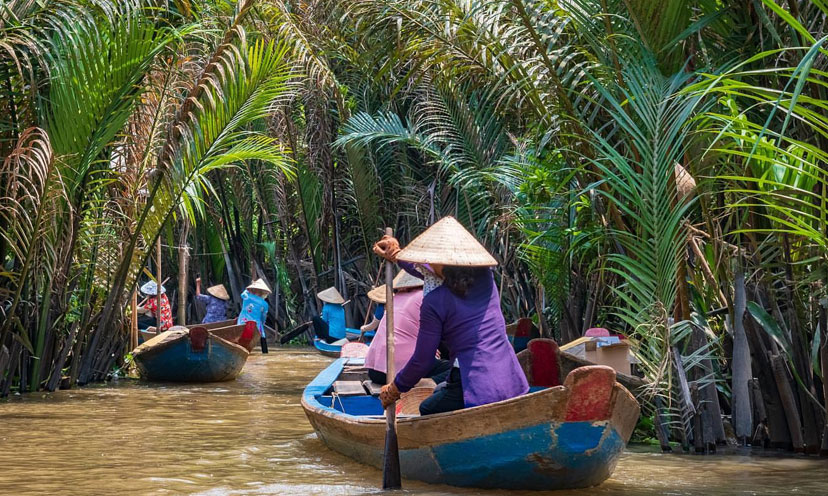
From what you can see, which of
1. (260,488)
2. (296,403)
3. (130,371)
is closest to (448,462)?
(260,488)

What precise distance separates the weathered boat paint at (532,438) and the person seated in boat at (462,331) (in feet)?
0.72

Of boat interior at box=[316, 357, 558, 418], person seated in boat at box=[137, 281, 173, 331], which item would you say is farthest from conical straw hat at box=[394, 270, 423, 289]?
person seated in boat at box=[137, 281, 173, 331]

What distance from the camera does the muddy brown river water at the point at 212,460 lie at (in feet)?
18.8

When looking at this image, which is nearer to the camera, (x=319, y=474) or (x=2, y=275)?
(x=319, y=474)

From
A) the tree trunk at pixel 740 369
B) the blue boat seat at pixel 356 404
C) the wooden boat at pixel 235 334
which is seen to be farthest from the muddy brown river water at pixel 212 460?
the wooden boat at pixel 235 334

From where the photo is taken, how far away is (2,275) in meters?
9.32

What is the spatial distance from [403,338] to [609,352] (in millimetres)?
1518

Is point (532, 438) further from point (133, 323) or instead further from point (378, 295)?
point (133, 323)

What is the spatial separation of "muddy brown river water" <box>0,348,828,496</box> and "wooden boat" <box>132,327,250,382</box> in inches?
64.9

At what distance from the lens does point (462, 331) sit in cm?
561

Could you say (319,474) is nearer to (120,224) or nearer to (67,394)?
(67,394)

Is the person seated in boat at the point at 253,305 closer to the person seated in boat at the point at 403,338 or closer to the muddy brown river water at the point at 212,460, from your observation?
the muddy brown river water at the point at 212,460

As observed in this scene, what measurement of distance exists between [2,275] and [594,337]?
539cm

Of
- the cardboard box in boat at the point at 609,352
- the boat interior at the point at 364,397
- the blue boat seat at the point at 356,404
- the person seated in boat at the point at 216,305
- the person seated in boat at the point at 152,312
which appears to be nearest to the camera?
the cardboard box in boat at the point at 609,352
